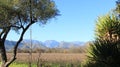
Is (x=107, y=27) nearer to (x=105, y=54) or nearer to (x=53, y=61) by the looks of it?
(x=105, y=54)

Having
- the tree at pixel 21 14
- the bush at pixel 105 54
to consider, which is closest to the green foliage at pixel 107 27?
the bush at pixel 105 54

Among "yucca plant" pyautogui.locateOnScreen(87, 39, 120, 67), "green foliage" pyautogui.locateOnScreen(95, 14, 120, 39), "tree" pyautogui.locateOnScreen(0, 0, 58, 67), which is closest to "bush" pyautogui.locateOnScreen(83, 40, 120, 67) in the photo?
"yucca plant" pyautogui.locateOnScreen(87, 39, 120, 67)

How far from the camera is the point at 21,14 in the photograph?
99.5 ft

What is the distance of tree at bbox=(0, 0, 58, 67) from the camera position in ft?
97.1

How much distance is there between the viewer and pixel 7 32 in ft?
103

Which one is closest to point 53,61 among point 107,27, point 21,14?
point 21,14

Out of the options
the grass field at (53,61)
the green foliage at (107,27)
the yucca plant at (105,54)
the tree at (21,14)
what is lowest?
the yucca plant at (105,54)

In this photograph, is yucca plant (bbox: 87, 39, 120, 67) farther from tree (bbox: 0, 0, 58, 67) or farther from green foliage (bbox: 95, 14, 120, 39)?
tree (bbox: 0, 0, 58, 67)

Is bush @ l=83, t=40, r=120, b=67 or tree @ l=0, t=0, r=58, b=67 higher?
tree @ l=0, t=0, r=58, b=67

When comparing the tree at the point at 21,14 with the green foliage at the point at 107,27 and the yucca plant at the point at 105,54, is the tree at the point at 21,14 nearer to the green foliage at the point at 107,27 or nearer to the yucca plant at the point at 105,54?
the green foliage at the point at 107,27

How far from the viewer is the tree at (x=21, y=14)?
97.1 ft

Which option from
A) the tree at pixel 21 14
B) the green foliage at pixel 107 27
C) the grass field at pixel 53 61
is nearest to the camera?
the green foliage at pixel 107 27

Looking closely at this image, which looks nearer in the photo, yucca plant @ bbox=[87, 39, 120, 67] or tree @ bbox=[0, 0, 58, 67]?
yucca plant @ bbox=[87, 39, 120, 67]

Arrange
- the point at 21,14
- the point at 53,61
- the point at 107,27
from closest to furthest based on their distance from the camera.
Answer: the point at 107,27 < the point at 21,14 < the point at 53,61
